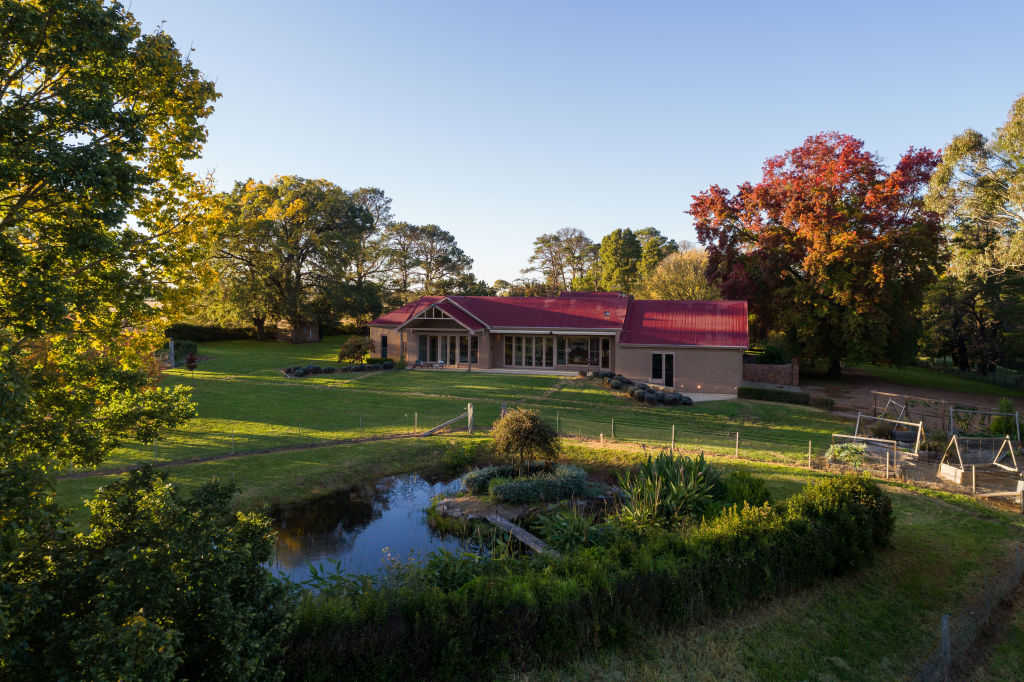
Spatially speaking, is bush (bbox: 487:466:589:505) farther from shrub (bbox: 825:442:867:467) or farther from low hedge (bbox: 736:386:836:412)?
low hedge (bbox: 736:386:836:412)

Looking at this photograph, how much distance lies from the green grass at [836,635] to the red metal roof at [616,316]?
872 inches

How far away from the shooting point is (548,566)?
732 centimetres

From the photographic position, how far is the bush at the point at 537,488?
12.5 meters

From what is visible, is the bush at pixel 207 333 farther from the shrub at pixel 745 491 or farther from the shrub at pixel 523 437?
the shrub at pixel 745 491

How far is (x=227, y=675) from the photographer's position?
438cm

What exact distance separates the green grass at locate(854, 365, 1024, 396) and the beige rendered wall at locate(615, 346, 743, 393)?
15536mm

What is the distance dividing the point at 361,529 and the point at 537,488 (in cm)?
408

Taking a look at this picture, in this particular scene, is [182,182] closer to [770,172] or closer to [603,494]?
[603,494]

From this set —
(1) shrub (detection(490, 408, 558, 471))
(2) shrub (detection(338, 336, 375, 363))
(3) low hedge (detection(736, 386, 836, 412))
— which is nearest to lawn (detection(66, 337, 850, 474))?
(3) low hedge (detection(736, 386, 836, 412))

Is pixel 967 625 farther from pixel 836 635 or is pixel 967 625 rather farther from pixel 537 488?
pixel 537 488

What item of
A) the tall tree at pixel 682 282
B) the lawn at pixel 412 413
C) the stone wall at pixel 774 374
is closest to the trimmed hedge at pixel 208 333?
the lawn at pixel 412 413

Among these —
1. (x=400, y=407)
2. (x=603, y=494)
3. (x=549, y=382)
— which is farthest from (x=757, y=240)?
(x=603, y=494)

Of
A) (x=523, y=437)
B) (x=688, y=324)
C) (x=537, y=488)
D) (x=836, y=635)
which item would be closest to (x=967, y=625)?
(x=836, y=635)

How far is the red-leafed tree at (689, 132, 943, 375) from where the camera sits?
1226 inches
